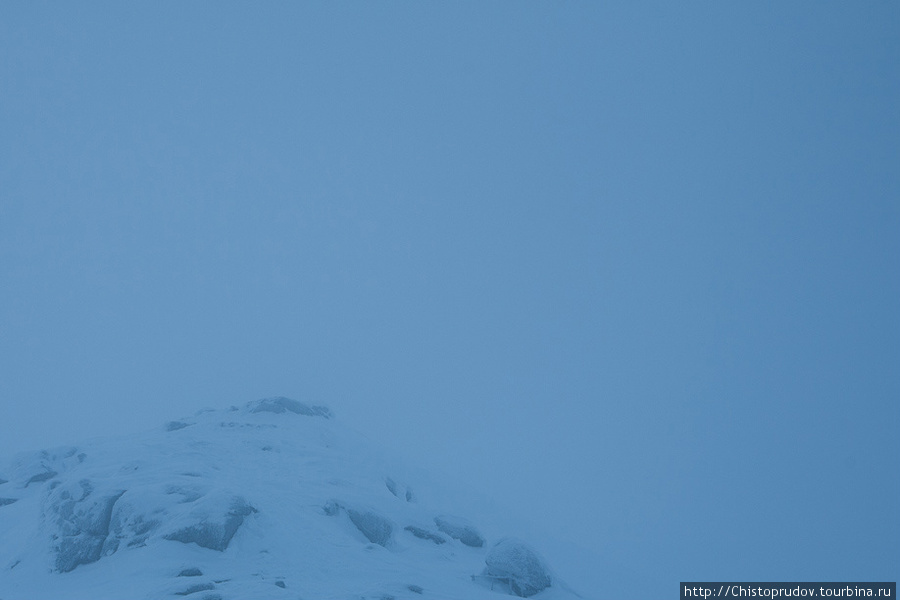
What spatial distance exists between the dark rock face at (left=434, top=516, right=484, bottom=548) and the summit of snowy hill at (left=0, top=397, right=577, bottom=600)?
0.08 metres

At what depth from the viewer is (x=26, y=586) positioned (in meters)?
22.3

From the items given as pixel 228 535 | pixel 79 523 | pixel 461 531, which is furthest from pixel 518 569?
pixel 79 523

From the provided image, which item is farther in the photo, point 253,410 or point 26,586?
point 253,410

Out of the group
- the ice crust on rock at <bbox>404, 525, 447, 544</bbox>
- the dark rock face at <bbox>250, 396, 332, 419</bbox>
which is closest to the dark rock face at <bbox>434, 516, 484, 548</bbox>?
the ice crust on rock at <bbox>404, 525, 447, 544</bbox>

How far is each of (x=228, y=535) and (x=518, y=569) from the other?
1117cm

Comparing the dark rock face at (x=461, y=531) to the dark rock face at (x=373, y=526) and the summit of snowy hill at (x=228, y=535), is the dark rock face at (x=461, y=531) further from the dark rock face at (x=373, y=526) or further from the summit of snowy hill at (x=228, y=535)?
the dark rock face at (x=373, y=526)

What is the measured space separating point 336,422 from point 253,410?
272 inches

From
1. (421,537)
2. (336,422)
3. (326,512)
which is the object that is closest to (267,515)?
(326,512)

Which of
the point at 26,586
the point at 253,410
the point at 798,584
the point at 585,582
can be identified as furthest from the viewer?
the point at 253,410

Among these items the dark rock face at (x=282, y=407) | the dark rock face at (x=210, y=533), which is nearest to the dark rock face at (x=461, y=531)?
the dark rock face at (x=210, y=533)

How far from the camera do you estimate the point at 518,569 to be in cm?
2492

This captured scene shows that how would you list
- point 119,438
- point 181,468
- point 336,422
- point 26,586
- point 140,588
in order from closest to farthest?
point 140,588
point 26,586
point 181,468
point 119,438
point 336,422

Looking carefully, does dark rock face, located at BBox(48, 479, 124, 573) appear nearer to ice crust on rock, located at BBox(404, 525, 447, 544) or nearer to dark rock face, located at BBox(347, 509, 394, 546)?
dark rock face, located at BBox(347, 509, 394, 546)

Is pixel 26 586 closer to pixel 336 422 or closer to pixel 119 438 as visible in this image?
pixel 119 438
